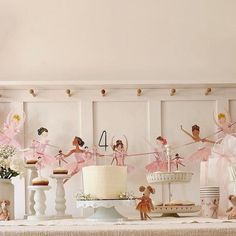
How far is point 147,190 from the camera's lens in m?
1.56

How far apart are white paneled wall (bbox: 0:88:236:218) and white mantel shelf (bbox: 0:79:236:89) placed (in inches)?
1.2

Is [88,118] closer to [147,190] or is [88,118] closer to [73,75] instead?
[73,75]

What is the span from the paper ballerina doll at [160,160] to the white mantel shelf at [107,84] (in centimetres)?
17

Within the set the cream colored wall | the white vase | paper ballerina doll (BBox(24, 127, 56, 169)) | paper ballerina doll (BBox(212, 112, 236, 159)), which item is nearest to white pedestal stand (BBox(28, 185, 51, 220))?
the white vase

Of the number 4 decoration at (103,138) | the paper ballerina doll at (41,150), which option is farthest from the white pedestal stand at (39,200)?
the number 4 decoration at (103,138)

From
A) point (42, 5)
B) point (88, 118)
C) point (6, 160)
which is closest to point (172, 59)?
point (88, 118)

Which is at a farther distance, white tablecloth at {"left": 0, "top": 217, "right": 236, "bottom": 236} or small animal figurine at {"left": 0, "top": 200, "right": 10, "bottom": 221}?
small animal figurine at {"left": 0, "top": 200, "right": 10, "bottom": 221}

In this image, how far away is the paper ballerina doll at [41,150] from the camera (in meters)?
1.84

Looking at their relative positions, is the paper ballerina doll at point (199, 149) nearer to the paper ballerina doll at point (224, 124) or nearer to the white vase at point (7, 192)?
the paper ballerina doll at point (224, 124)

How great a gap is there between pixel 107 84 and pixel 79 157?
0.80ft

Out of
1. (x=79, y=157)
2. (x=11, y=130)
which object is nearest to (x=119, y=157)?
(x=79, y=157)

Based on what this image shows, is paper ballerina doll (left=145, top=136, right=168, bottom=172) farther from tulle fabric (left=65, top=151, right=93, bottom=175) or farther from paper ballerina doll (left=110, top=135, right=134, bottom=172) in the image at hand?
tulle fabric (left=65, top=151, right=93, bottom=175)

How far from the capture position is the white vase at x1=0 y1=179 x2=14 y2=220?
5.42 feet

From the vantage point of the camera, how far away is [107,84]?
6.12 ft
